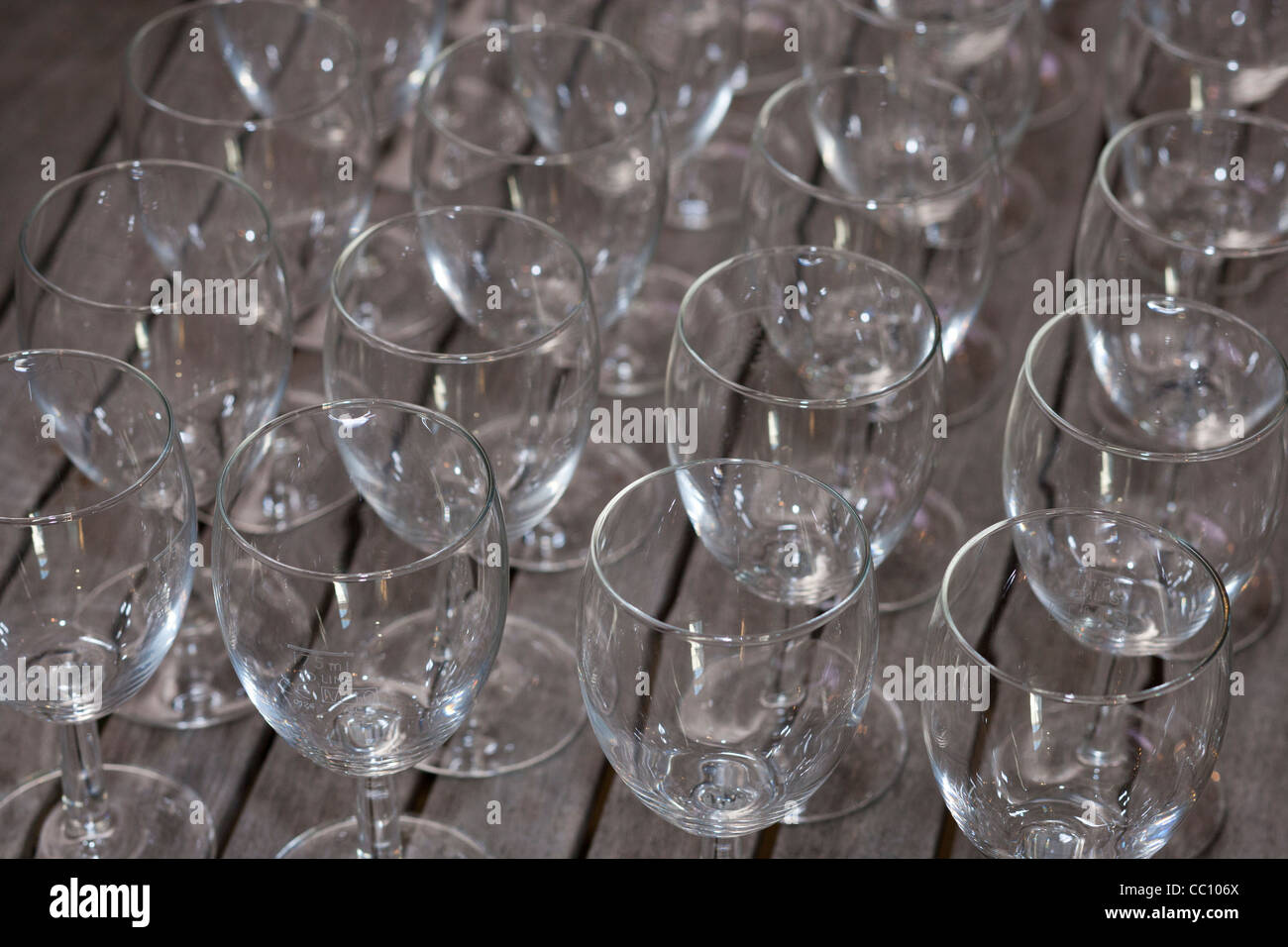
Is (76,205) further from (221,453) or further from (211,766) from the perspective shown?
(211,766)

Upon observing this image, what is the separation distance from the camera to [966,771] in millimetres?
883

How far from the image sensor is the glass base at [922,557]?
3.89 ft

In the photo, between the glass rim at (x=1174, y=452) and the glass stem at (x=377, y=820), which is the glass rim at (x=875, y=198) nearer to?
the glass rim at (x=1174, y=452)

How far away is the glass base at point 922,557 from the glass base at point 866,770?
0.08 meters

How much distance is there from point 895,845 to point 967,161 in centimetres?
51

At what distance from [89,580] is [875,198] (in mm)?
568

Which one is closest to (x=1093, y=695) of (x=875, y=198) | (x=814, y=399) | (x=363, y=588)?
(x=814, y=399)

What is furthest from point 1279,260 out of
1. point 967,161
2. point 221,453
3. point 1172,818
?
point 221,453

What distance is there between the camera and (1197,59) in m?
1.32

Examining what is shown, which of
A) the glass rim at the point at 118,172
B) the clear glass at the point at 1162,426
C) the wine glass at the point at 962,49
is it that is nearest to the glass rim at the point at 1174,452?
the clear glass at the point at 1162,426

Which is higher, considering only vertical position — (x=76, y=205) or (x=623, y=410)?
(x=76, y=205)

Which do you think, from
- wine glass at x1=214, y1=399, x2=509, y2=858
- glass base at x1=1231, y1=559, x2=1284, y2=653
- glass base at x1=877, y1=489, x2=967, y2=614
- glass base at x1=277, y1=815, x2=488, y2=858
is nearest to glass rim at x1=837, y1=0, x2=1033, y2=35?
glass base at x1=877, y1=489, x2=967, y2=614

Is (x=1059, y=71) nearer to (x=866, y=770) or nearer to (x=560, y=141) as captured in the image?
(x=560, y=141)

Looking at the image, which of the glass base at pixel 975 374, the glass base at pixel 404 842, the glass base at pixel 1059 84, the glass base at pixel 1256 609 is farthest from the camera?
the glass base at pixel 1059 84
